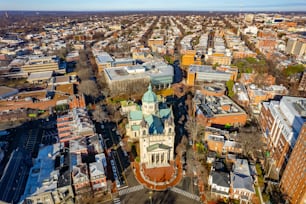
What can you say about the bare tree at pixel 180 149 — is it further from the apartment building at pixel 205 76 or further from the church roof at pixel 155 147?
the apartment building at pixel 205 76

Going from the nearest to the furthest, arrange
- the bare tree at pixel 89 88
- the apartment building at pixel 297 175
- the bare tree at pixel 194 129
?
the apartment building at pixel 297 175 → the bare tree at pixel 194 129 → the bare tree at pixel 89 88

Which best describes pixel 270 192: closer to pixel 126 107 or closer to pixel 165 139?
pixel 165 139

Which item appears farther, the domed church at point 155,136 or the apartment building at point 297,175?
the domed church at point 155,136

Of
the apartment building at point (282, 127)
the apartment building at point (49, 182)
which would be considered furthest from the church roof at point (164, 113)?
the apartment building at point (282, 127)

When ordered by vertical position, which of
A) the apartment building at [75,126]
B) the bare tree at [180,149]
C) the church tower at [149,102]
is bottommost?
the bare tree at [180,149]

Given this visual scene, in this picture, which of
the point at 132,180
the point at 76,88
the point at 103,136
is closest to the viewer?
the point at 132,180

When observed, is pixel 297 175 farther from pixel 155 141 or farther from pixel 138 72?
pixel 138 72

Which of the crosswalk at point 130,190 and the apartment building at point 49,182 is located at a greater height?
the apartment building at point 49,182

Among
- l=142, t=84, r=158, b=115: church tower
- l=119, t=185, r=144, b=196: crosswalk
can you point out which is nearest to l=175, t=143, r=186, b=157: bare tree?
l=142, t=84, r=158, b=115: church tower

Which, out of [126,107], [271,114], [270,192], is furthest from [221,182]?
[126,107]
